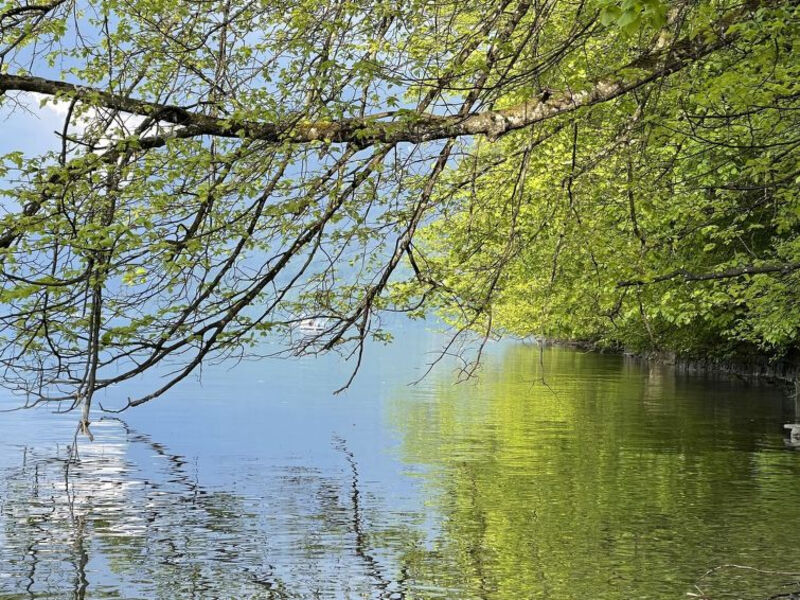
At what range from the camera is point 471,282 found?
37.2ft

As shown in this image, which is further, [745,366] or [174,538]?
[745,366]

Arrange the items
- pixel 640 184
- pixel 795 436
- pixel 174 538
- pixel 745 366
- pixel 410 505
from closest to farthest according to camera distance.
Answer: pixel 640 184, pixel 174 538, pixel 410 505, pixel 795 436, pixel 745 366

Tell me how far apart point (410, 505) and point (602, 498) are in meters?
3.92

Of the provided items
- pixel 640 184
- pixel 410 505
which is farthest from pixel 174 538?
pixel 640 184

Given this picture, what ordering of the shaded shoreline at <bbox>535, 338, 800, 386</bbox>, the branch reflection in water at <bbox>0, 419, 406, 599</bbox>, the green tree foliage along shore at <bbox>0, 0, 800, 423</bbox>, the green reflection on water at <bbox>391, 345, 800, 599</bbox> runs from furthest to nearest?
the shaded shoreline at <bbox>535, 338, 800, 386</bbox> → the green reflection on water at <bbox>391, 345, 800, 599</bbox> → the branch reflection in water at <bbox>0, 419, 406, 599</bbox> → the green tree foliage along shore at <bbox>0, 0, 800, 423</bbox>

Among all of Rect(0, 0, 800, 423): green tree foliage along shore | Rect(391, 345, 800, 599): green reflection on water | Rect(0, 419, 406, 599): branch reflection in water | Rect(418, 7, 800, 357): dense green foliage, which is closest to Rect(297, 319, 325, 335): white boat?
Rect(0, 0, 800, 423): green tree foliage along shore

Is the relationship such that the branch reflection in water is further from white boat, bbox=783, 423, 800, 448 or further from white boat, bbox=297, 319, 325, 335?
white boat, bbox=783, 423, 800, 448

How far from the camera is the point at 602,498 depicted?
840 inches

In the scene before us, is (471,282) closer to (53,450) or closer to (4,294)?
(4,294)

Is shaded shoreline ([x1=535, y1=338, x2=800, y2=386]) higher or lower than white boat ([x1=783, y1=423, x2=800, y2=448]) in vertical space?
higher

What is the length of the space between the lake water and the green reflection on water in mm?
63

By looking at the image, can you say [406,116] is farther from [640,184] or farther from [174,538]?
[174,538]

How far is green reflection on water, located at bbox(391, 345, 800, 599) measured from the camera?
580 inches

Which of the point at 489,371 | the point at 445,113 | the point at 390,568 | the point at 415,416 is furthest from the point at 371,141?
the point at 489,371
